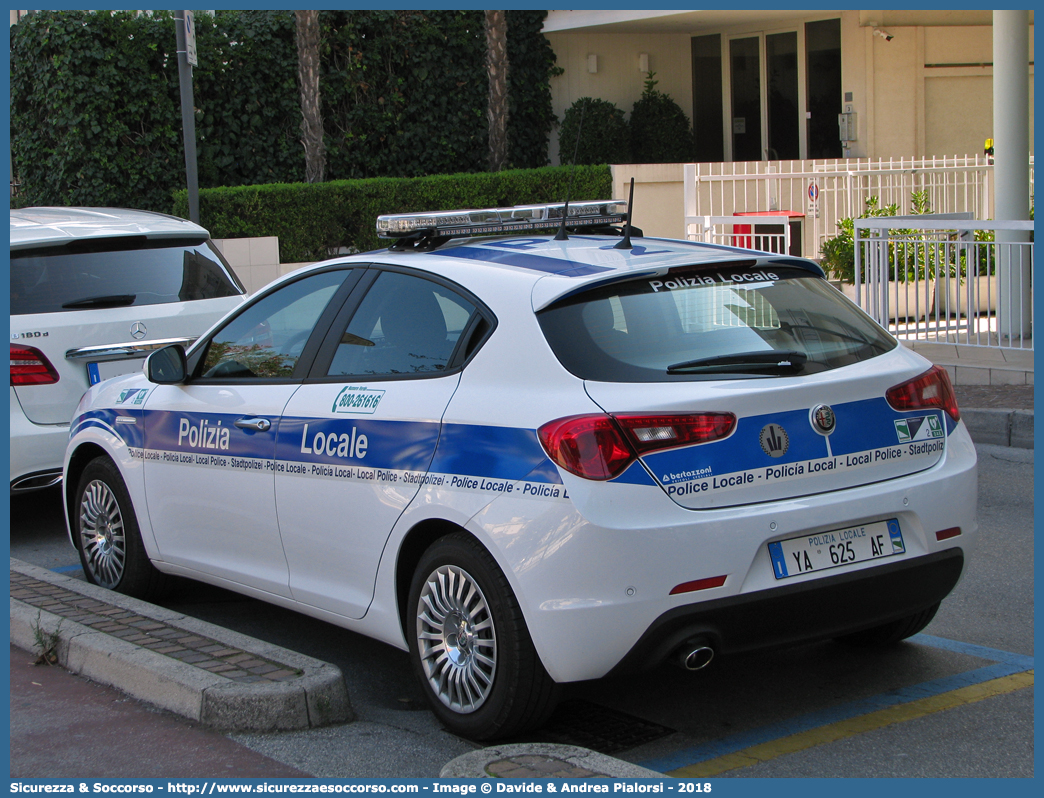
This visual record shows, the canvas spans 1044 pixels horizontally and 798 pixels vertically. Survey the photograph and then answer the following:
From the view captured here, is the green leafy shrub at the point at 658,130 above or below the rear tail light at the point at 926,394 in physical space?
above

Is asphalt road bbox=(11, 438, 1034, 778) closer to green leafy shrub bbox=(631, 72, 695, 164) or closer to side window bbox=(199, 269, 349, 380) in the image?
side window bbox=(199, 269, 349, 380)

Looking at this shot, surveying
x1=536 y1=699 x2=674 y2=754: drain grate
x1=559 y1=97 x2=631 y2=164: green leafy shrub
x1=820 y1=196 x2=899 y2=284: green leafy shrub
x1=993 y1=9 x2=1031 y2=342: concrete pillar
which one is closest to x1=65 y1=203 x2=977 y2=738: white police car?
x1=536 y1=699 x2=674 y2=754: drain grate

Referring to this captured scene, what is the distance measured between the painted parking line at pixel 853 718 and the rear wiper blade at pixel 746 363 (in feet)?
3.87

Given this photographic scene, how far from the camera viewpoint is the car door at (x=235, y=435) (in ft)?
15.4

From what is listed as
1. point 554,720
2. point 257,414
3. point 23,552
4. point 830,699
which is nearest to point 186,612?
point 257,414

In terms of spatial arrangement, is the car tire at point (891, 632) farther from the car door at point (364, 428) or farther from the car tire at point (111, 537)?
the car tire at point (111, 537)

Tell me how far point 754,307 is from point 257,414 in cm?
194

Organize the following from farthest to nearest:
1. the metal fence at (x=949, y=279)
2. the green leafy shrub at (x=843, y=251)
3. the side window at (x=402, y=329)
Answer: the green leafy shrub at (x=843, y=251), the metal fence at (x=949, y=279), the side window at (x=402, y=329)

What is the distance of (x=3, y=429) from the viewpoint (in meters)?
6.64

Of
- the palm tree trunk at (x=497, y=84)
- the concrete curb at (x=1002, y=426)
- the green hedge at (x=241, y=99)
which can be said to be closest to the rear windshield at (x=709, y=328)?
the concrete curb at (x=1002, y=426)

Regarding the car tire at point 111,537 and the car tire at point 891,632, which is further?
the car tire at point 111,537

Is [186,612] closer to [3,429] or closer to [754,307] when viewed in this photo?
[3,429]

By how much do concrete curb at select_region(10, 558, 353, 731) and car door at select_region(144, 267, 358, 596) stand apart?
0.32 meters

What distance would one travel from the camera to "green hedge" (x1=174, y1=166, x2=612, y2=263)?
1661 centimetres
